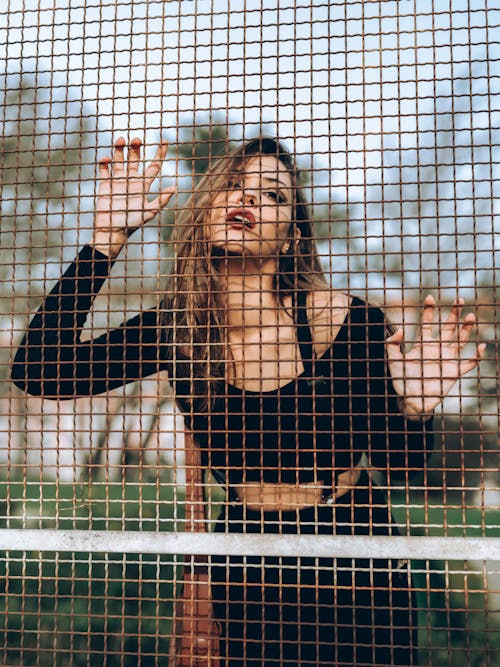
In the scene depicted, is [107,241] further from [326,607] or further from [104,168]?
[326,607]

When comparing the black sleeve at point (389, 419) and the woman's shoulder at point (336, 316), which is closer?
the black sleeve at point (389, 419)

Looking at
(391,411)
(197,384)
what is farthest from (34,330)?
(391,411)

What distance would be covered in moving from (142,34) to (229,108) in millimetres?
306

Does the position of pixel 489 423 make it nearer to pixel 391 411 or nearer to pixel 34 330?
pixel 391 411

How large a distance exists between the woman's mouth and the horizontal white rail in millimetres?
650

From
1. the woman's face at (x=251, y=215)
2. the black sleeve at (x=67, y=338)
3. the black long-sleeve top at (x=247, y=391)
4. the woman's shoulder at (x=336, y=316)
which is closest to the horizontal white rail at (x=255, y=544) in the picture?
the black long-sleeve top at (x=247, y=391)

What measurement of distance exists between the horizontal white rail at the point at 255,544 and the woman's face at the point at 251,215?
0.58m

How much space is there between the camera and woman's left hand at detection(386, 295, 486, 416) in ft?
4.59

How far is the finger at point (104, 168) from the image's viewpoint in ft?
5.03

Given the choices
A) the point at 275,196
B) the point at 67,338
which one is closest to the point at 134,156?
the point at 275,196

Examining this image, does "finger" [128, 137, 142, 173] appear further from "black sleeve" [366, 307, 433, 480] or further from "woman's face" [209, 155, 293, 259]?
"black sleeve" [366, 307, 433, 480]

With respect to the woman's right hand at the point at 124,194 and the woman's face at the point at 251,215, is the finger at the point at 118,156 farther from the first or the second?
the woman's face at the point at 251,215

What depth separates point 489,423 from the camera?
15.5 feet

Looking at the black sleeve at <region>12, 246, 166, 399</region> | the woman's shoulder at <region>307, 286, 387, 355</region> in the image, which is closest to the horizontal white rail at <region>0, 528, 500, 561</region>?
the black sleeve at <region>12, 246, 166, 399</region>
